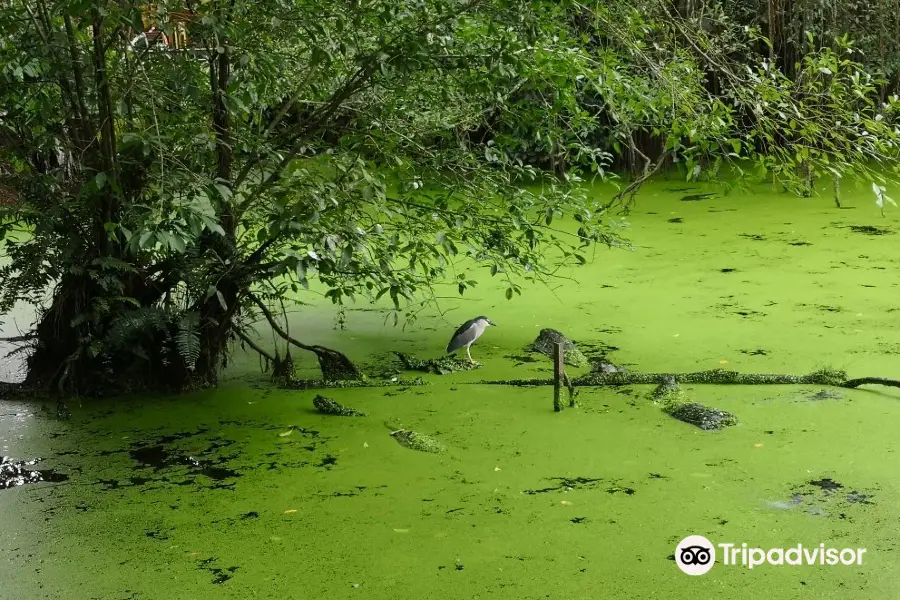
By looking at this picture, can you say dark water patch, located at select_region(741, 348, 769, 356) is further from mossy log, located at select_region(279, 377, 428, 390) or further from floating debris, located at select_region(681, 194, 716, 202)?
floating debris, located at select_region(681, 194, 716, 202)

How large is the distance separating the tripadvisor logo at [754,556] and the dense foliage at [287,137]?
1.09 metres

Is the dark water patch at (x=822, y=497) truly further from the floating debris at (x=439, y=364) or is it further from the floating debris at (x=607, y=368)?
the floating debris at (x=439, y=364)

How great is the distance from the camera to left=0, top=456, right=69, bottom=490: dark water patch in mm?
2535

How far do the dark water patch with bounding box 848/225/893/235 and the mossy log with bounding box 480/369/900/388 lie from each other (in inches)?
85.3

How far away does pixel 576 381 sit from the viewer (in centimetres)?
317

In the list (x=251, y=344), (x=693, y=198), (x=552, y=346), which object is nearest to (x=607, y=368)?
(x=552, y=346)

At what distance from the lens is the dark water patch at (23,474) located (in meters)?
2.54

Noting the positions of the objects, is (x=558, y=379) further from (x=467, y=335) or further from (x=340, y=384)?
(x=340, y=384)

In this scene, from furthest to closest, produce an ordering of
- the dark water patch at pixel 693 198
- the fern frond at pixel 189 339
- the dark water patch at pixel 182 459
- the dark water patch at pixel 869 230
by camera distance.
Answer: the dark water patch at pixel 693 198 → the dark water patch at pixel 869 230 → the fern frond at pixel 189 339 → the dark water patch at pixel 182 459

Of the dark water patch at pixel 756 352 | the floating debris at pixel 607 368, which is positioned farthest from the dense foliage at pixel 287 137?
the dark water patch at pixel 756 352

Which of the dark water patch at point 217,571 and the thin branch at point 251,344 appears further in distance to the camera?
the thin branch at point 251,344

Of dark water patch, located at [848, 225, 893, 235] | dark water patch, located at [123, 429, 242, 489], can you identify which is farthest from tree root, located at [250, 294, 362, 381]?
dark water patch, located at [848, 225, 893, 235]

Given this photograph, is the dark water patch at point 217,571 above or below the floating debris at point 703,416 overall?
below

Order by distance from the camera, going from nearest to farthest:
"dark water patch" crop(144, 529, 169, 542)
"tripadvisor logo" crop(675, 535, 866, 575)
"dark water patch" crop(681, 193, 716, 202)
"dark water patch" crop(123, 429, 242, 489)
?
"tripadvisor logo" crop(675, 535, 866, 575), "dark water patch" crop(144, 529, 169, 542), "dark water patch" crop(123, 429, 242, 489), "dark water patch" crop(681, 193, 716, 202)
